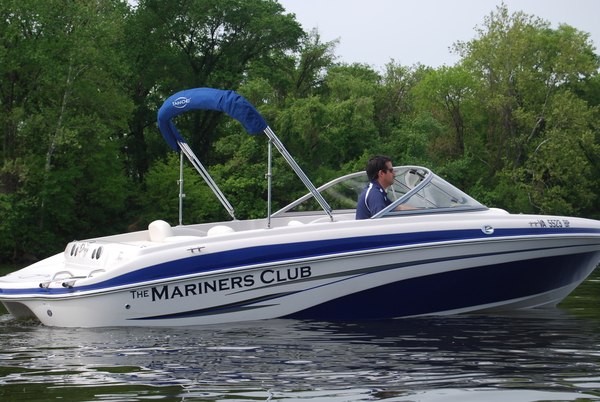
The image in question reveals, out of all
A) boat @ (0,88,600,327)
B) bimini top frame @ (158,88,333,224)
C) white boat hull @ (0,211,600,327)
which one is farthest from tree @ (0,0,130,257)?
white boat hull @ (0,211,600,327)

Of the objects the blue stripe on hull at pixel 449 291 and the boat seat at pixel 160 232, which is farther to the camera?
the boat seat at pixel 160 232

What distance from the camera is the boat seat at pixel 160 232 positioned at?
6.69 metres

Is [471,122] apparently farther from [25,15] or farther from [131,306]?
[131,306]

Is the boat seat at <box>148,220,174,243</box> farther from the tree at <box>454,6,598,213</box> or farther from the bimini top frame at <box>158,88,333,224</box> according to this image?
the tree at <box>454,6,598,213</box>

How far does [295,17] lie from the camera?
118ft

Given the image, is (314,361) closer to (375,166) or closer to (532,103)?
(375,166)

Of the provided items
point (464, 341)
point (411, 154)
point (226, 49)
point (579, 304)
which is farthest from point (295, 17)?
point (464, 341)

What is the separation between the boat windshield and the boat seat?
1.45 m

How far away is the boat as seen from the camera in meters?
5.59

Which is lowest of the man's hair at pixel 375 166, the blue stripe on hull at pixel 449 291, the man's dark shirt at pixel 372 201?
the blue stripe on hull at pixel 449 291

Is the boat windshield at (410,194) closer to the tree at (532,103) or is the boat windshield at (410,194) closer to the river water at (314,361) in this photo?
the river water at (314,361)

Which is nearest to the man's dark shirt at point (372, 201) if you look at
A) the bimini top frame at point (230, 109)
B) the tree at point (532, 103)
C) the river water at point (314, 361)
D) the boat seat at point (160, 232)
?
the bimini top frame at point (230, 109)

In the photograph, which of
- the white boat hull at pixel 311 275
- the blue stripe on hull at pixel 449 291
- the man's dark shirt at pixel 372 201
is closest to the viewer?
the white boat hull at pixel 311 275

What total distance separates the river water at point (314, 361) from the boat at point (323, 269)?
0.16 metres
